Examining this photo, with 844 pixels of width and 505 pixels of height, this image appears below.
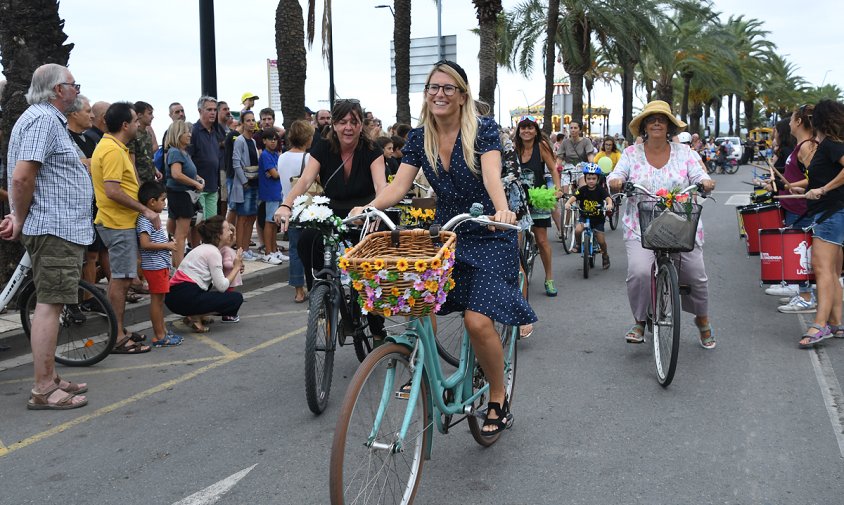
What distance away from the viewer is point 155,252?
22.2 ft

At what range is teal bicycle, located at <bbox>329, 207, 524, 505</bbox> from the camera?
118 inches

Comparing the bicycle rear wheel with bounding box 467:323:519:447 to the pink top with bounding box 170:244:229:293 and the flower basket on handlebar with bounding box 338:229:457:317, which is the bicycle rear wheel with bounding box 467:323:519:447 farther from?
the pink top with bounding box 170:244:229:293

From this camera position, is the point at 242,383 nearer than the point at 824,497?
No

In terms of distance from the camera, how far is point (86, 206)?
5410mm

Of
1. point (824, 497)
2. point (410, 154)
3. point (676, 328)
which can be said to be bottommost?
point (824, 497)

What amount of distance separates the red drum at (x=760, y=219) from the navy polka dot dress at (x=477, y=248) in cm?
561

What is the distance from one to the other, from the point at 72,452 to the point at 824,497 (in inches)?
158

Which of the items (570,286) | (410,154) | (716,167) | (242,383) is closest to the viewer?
(410,154)

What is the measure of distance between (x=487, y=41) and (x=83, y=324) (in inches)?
694

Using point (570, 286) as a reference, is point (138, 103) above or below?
above

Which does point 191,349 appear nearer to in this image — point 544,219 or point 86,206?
point 86,206

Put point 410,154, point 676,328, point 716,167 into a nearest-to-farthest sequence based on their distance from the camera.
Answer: point 410,154 → point 676,328 → point 716,167

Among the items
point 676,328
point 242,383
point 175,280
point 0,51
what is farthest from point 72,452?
point 0,51

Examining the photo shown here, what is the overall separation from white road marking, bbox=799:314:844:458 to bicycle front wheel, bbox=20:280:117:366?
17.0ft
